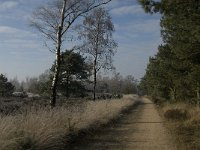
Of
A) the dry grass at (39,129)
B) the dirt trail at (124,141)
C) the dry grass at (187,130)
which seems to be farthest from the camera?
the dry grass at (187,130)

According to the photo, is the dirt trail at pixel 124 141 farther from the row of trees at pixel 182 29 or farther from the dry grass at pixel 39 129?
the row of trees at pixel 182 29

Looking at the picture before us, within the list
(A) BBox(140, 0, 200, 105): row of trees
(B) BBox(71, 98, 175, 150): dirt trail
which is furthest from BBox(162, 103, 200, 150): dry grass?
(A) BBox(140, 0, 200, 105): row of trees

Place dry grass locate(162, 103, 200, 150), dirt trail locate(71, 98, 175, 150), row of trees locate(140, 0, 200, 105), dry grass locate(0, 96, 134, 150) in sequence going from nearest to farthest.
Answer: dry grass locate(0, 96, 134, 150) < dirt trail locate(71, 98, 175, 150) < dry grass locate(162, 103, 200, 150) < row of trees locate(140, 0, 200, 105)

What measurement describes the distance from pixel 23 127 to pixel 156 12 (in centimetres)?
737

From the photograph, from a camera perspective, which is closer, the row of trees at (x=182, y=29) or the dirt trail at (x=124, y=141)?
the dirt trail at (x=124, y=141)

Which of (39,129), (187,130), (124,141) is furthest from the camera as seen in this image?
(187,130)

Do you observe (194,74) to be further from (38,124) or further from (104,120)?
(38,124)

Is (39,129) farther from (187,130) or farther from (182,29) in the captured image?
(182,29)

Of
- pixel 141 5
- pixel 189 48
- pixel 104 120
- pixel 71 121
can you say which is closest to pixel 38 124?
pixel 71 121

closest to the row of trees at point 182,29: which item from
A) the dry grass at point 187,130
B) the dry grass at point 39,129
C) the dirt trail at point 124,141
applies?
the dry grass at point 187,130

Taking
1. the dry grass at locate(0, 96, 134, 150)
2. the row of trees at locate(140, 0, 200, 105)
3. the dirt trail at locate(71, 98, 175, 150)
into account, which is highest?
the row of trees at locate(140, 0, 200, 105)

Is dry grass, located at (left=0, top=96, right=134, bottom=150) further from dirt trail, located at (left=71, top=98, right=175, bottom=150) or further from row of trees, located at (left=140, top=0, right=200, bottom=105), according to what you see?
row of trees, located at (left=140, top=0, right=200, bottom=105)

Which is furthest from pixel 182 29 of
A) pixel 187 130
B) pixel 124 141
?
pixel 124 141

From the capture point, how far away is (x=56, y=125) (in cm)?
1467
